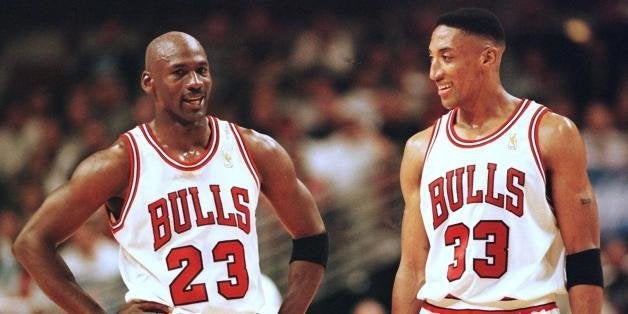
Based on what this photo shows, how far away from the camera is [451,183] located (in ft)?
16.4

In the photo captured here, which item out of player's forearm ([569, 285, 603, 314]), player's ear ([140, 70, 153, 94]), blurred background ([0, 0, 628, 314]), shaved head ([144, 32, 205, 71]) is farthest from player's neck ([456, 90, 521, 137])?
blurred background ([0, 0, 628, 314])

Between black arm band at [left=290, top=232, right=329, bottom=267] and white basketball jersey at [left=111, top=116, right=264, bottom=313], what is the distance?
362mm

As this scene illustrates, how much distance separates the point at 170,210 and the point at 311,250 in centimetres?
76

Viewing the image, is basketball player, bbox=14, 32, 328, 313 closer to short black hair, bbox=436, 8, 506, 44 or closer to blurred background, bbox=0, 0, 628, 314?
short black hair, bbox=436, 8, 506, 44

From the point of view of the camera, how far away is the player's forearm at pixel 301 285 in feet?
17.2

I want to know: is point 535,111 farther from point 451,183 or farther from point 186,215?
point 186,215

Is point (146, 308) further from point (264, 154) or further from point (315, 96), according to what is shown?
point (315, 96)

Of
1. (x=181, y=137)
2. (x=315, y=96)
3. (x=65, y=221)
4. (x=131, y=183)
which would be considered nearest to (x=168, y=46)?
(x=181, y=137)

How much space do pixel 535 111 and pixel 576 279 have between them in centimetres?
75

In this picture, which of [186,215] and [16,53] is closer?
[186,215]

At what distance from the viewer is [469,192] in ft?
16.3

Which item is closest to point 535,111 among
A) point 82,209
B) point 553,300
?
point 553,300

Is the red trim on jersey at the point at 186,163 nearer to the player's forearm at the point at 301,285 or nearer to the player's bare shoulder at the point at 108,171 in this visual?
the player's bare shoulder at the point at 108,171

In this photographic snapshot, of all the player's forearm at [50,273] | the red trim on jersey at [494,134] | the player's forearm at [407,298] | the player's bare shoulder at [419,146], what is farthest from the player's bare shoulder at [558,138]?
the player's forearm at [50,273]
